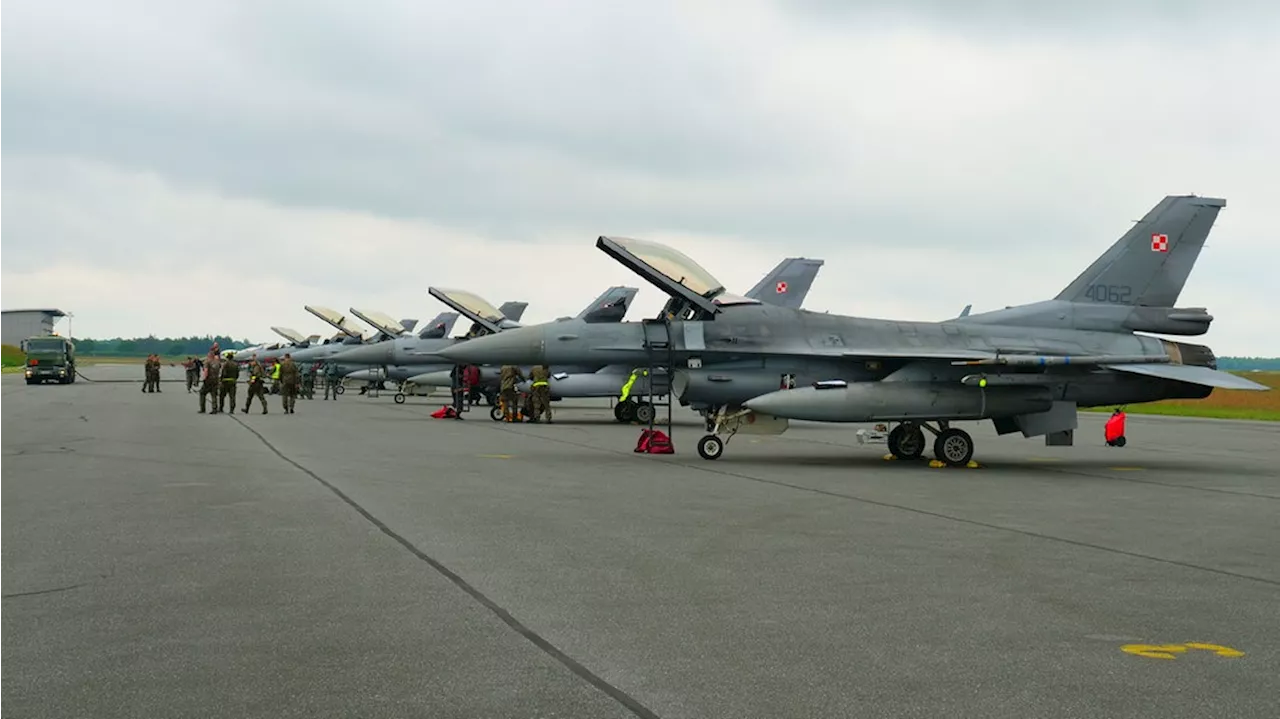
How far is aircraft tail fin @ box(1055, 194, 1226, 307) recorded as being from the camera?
1905 centimetres

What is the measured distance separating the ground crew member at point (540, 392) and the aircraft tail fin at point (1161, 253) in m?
13.8

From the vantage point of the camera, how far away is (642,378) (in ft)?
89.9

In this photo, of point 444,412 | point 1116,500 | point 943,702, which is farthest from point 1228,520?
point 444,412

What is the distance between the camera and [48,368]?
5797 cm

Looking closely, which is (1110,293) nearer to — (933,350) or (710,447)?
(933,350)

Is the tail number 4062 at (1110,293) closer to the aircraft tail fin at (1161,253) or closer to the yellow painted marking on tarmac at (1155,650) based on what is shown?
the aircraft tail fin at (1161,253)

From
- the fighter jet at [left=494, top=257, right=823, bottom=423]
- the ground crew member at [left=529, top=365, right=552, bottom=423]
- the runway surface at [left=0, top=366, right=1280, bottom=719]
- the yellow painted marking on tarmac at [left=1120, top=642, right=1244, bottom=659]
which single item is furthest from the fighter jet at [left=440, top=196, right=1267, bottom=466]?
the yellow painted marking on tarmac at [left=1120, top=642, right=1244, bottom=659]

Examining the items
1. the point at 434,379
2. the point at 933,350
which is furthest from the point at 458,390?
the point at 933,350

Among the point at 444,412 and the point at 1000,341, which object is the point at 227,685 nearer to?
the point at 1000,341

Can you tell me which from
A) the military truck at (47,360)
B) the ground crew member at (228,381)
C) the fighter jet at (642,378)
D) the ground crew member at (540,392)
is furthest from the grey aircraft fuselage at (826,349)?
the military truck at (47,360)

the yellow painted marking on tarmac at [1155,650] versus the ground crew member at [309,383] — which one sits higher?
the ground crew member at [309,383]

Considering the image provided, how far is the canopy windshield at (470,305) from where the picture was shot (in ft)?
113

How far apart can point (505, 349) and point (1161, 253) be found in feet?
34.2

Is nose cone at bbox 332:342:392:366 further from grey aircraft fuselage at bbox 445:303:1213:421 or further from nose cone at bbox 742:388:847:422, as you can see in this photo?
nose cone at bbox 742:388:847:422
